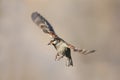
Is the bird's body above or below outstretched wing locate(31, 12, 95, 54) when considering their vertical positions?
below

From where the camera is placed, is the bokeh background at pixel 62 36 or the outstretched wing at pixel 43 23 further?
the outstretched wing at pixel 43 23

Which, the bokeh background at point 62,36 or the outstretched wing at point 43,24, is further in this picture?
the outstretched wing at point 43,24

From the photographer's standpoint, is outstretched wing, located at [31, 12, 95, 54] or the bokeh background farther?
outstretched wing, located at [31, 12, 95, 54]

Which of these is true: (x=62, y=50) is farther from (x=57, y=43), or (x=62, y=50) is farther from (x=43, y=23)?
(x=43, y=23)

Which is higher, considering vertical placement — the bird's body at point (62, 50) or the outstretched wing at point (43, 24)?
the outstretched wing at point (43, 24)
